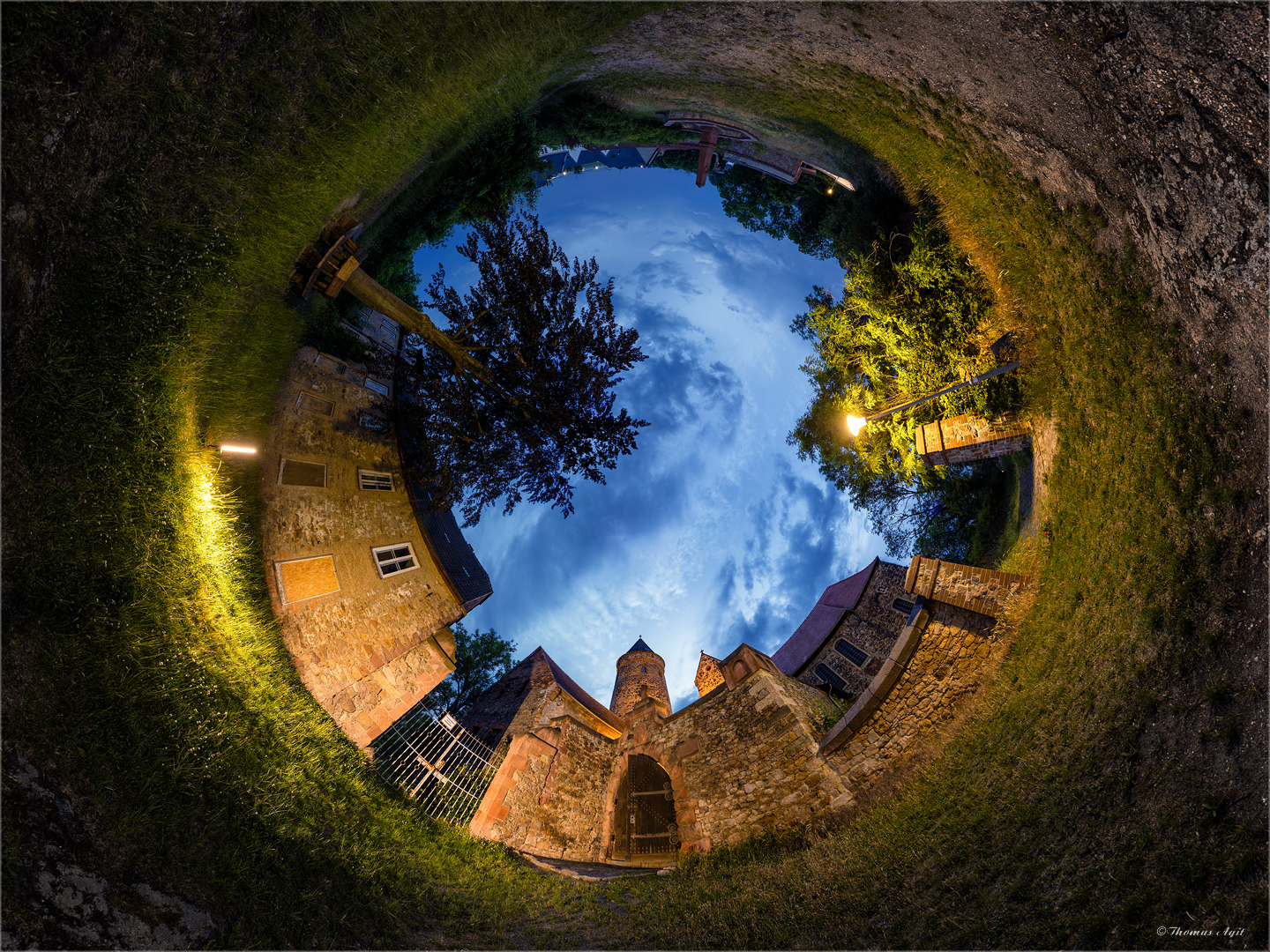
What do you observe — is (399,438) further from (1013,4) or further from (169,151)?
(1013,4)

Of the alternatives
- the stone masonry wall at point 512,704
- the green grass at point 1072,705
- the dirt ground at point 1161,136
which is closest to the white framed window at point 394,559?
the stone masonry wall at point 512,704

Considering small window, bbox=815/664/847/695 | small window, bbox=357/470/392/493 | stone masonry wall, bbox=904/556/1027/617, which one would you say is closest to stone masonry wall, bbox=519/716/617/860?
small window, bbox=357/470/392/493

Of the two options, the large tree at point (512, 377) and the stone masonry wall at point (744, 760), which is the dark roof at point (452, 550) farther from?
the stone masonry wall at point (744, 760)

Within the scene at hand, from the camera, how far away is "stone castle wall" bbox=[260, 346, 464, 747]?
35.1 ft

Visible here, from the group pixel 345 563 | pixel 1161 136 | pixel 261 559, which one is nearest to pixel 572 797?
pixel 345 563

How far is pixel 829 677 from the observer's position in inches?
774

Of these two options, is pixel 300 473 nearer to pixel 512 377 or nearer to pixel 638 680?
pixel 512 377

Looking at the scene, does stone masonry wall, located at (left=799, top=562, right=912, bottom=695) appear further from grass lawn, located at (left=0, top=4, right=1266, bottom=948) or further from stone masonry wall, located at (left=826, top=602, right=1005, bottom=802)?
grass lawn, located at (left=0, top=4, right=1266, bottom=948)

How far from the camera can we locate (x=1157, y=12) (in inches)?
218

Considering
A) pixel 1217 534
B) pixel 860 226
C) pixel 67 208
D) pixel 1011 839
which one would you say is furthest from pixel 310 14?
pixel 1011 839

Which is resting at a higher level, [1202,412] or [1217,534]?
[1202,412]

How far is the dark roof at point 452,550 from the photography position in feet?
45.4

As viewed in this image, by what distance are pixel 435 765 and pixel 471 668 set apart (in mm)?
10102

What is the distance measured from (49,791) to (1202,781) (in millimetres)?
14101
